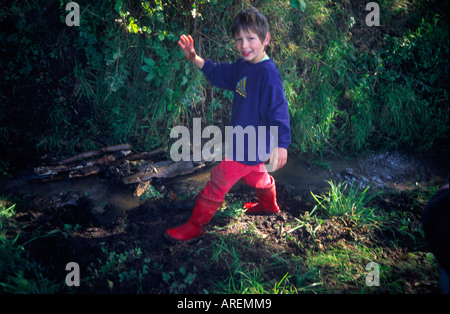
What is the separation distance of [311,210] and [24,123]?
12.3 ft

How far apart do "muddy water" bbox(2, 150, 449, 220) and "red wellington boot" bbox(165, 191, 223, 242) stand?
72cm

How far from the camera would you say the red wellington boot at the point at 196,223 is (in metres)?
2.68

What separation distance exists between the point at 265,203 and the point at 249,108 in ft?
3.54

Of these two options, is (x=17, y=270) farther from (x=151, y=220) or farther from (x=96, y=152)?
(x=96, y=152)

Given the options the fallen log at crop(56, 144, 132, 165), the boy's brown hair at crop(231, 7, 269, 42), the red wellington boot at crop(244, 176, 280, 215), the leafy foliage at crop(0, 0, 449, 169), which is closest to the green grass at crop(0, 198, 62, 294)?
the fallen log at crop(56, 144, 132, 165)

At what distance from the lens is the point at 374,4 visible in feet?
15.0

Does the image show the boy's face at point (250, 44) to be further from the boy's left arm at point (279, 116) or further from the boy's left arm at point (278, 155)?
the boy's left arm at point (278, 155)

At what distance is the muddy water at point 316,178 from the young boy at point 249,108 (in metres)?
0.79

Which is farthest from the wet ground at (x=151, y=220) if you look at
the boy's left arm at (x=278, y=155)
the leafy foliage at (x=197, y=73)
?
the boy's left arm at (x=278, y=155)

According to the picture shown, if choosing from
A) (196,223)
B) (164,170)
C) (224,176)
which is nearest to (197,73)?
(164,170)

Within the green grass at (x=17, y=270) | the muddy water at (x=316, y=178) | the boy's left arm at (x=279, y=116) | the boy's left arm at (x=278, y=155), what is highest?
the boy's left arm at (x=279, y=116)

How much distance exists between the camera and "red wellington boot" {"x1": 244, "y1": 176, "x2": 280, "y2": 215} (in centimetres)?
292
